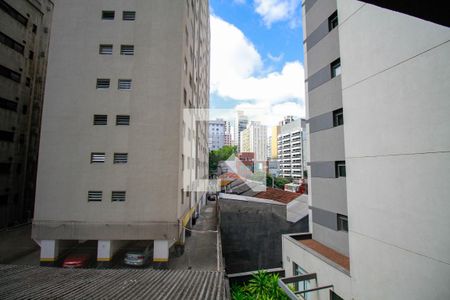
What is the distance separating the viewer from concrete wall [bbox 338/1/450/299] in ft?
17.6

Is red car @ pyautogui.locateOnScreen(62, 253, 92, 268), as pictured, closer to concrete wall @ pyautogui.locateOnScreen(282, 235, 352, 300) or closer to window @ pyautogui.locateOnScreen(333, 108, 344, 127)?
concrete wall @ pyautogui.locateOnScreen(282, 235, 352, 300)

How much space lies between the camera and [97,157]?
47.0 feet

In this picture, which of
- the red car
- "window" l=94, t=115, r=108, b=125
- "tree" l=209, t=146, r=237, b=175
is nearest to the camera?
the red car

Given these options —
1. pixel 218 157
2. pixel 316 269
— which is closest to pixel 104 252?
pixel 316 269

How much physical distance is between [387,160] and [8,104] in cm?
2991

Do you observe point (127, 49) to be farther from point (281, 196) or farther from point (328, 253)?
point (281, 196)

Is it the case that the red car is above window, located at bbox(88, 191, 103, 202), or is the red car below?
below

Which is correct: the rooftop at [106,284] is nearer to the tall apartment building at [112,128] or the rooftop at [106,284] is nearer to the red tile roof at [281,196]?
the tall apartment building at [112,128]

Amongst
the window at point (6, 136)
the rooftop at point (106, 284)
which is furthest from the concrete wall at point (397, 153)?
the window at point (6, 136)

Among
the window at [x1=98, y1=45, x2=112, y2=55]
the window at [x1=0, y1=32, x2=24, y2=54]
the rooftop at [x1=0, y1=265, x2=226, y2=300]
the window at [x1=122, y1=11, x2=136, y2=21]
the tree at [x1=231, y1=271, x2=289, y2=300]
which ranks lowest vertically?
the tree at [x1=231, y1=271, x2=289, y2=300]

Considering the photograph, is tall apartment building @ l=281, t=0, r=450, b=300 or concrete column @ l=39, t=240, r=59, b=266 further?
concrete column @ l=39, t=240, r=59, b=266

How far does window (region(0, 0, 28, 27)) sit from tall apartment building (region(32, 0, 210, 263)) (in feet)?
37.7

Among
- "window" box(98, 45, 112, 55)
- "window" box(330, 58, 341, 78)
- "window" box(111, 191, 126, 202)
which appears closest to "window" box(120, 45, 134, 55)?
"window" box(98, 45, 112, 55)

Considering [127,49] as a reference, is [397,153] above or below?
below
